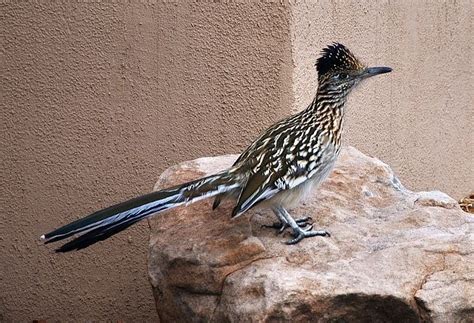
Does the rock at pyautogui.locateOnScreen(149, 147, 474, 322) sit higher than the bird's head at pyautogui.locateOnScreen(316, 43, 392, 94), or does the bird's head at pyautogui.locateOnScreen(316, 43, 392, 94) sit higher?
the bird's head at pyautogui.locateOnScreen(316, 43, 392, 94)

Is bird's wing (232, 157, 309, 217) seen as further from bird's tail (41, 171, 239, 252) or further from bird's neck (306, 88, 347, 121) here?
bird's neck (306, 88, 347, 121)

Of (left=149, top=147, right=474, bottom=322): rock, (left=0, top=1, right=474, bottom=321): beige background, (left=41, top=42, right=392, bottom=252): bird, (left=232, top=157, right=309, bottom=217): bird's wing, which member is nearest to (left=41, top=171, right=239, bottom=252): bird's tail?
(left=41, top=42, right=392, bottom=252): bird

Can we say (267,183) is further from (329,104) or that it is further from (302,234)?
(329,104)

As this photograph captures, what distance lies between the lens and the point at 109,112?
18.3 feet

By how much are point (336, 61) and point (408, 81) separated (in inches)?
115

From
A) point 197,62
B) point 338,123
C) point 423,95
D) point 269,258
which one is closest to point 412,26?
point 423,95

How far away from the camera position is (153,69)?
551cm

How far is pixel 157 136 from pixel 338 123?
61.8 inches

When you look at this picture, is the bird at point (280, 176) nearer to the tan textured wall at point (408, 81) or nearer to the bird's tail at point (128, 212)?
the bird's tail at point (128, 212)

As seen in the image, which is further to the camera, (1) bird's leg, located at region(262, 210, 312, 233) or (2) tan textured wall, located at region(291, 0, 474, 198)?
(2) tan textured wall, located at region(291, 0, 474, 198)

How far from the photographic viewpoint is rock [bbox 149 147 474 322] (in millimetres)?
3561

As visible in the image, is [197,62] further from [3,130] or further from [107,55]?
[3,130]

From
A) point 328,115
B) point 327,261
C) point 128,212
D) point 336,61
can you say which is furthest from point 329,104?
point 128,212

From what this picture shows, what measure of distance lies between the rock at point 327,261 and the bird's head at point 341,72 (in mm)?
500
